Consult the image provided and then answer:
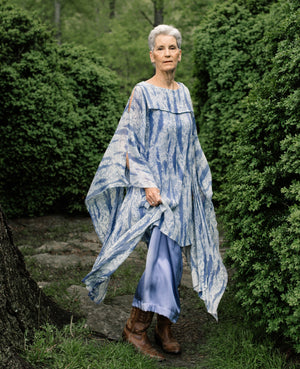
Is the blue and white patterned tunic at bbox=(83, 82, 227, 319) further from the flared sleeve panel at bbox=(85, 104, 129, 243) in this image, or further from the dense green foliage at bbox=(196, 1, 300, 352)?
the dense green foliage at bbox=(196, 1, 300, 352)

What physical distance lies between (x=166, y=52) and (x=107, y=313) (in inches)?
81.1

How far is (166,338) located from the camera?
323 centimetres

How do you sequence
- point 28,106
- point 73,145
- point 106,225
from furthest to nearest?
point 73,145 < point 28,106 < point 106,225

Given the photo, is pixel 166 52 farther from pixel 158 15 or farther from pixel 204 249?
pixel 158 15

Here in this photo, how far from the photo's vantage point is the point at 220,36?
6.70 m

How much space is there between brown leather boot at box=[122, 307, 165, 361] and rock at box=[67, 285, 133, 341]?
0.19 metres

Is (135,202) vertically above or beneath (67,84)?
beneath

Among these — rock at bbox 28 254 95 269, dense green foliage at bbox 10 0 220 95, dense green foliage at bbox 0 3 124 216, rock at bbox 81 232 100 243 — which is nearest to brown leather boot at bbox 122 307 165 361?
rock at bbox 28 254 95 269

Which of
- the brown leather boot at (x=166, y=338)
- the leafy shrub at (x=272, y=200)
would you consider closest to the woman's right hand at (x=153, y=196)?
the leafy shrub at (x=272, y=200)

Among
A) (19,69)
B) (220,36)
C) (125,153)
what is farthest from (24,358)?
(220,36)

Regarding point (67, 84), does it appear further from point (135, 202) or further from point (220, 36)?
point (135, 202)

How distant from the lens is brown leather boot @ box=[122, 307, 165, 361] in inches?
121

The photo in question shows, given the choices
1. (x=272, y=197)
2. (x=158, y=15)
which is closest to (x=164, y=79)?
(x=272, y=197)

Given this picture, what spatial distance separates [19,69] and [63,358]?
503 centimetres
